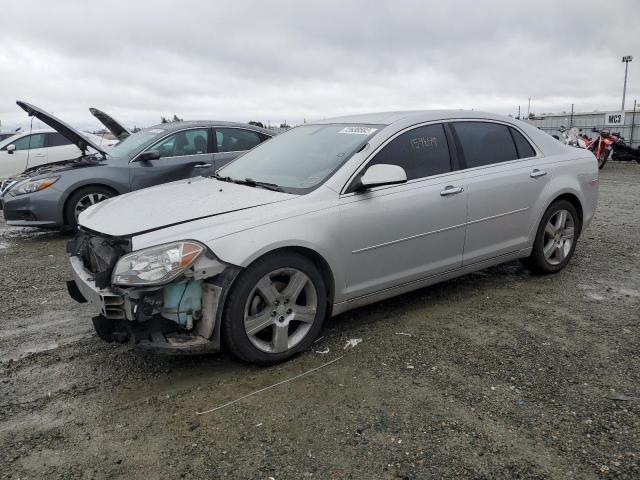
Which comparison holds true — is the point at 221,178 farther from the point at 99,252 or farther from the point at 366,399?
the point at 366,399

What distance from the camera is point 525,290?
4.76 metres

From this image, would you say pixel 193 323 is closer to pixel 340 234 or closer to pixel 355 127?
pixel 340 234

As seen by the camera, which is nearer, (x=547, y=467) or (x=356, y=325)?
(x=547, y=467)

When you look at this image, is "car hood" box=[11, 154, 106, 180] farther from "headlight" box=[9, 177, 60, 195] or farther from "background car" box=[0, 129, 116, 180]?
"background car" box=[0, 129, 116, 180]

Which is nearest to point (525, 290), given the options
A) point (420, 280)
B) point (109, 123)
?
point (420, 280)

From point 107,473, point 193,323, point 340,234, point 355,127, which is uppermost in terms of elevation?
point 355,127

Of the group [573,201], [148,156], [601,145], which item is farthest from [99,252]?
[601,145]

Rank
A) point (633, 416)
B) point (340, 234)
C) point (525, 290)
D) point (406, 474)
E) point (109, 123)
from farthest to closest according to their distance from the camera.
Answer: point (109, 123) < point (525, 290) < point (340, 234) < point (633, 416) < point (406, 474)

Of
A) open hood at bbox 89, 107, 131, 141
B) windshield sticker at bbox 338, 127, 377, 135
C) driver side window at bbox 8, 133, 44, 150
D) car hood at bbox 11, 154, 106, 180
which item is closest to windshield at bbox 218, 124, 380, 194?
windshield sticker at bbox 338, 127, 377, 135

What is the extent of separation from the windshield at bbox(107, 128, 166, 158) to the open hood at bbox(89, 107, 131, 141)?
2.22 ft

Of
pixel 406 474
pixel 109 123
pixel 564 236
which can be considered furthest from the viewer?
pixel 109 123

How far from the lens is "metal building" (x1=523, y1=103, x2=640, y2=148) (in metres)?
20.0

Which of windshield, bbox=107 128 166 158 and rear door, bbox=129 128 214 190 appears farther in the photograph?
windshield, bbox=107 128 166 158

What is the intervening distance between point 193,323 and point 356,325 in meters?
1.38
